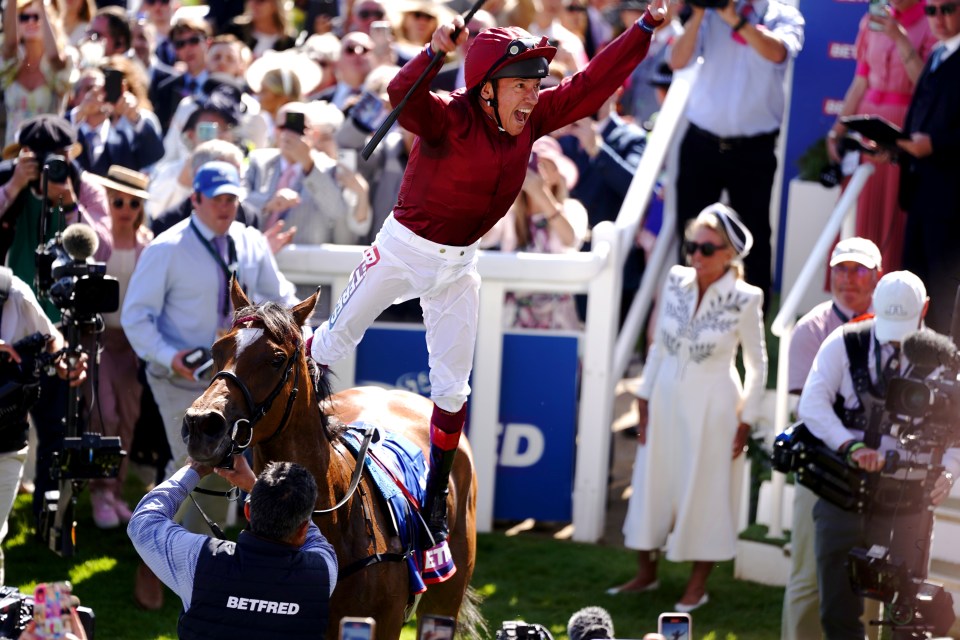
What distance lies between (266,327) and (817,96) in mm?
6358

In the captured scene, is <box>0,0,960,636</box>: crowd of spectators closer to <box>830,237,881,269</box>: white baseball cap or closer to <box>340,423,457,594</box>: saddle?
<box>830,237,881,269</box>: white baseball cap

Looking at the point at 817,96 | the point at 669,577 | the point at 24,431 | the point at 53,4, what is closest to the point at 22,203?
the point at 24,431

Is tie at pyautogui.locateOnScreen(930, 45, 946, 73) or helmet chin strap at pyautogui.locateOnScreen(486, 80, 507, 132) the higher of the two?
tie at pyautogui.locateOnScreen(930, 45, 946, 73)

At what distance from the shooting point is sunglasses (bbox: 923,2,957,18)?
8.05m

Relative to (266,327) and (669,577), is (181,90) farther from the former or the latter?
(266,327)

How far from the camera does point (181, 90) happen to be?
10508mm

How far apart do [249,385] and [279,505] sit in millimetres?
597

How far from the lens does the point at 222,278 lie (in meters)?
7.27

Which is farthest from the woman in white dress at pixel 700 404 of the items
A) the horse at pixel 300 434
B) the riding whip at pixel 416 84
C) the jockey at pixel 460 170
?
the riding whip at pixel 416 84

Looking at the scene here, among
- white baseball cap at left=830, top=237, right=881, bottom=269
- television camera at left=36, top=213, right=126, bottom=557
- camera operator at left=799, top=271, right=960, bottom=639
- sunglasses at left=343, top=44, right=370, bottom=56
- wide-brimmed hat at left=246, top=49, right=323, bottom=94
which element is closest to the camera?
camera operator at left=799, top=271, right=960, bottom=639

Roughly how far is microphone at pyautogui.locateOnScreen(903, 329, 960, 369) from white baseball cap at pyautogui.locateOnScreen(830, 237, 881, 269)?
1375mm

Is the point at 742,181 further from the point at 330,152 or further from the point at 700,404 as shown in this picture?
the point at 330,152

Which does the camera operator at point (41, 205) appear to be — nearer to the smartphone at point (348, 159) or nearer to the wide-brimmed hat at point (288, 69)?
the smartphone at point (348, 159)

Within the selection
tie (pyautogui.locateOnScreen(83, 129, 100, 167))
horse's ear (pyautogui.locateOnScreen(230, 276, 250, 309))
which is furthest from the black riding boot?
tie (pyautogui.locateOnScreen(83, 129, 100, 167))
